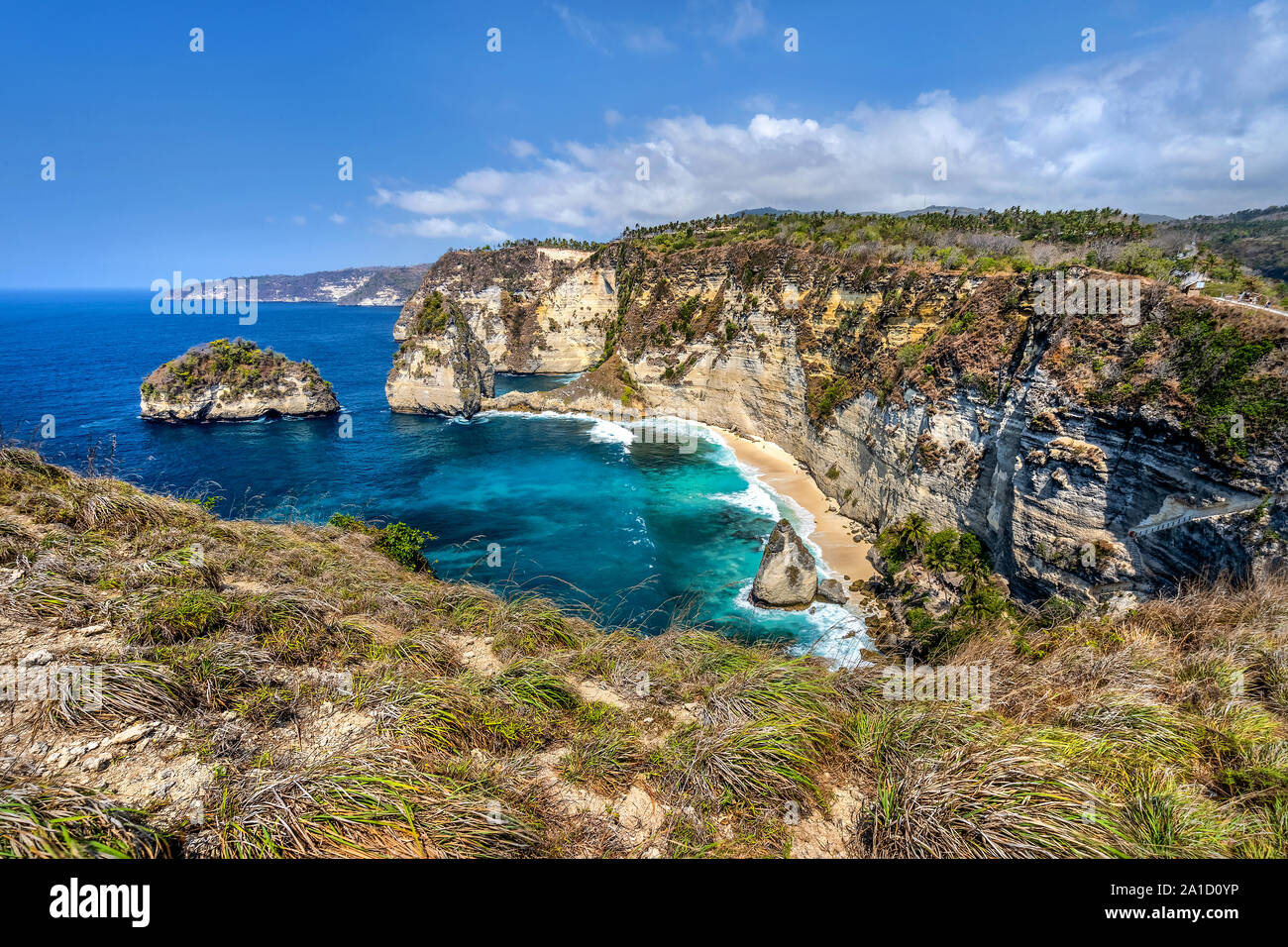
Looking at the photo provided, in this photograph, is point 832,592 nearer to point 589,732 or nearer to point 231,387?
point 589,732

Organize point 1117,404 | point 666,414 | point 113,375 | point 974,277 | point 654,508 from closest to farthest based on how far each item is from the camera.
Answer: point 1117,404, point 974,277, point 654,508, point 666,414, point 113,375

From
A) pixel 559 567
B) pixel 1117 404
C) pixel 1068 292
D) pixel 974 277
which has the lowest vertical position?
pixel 559 567

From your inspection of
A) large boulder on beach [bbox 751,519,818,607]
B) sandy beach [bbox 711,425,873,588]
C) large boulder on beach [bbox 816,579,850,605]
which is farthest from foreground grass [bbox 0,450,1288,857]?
sandy beach [bbox 711,425,873,588]

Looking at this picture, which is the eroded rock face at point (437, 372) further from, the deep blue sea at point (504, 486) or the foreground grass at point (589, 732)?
the foreground grass at point (589, 732)

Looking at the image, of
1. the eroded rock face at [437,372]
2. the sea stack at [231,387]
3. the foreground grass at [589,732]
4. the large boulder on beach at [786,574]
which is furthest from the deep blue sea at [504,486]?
the foreground grass at [589,732]

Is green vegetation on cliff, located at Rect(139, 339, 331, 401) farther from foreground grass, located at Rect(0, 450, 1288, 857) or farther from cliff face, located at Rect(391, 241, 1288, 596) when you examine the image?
foreground grass, located at Rect(0, 450, 1288, 857)

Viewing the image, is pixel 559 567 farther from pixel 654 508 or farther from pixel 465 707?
pixel 465 707

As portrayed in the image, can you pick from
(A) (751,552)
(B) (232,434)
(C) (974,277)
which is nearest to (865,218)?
(C) (974,277)
